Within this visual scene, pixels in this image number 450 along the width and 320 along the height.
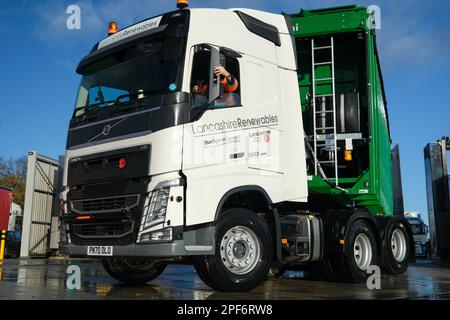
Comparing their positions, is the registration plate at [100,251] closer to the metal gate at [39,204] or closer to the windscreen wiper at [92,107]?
the windscreen wiper at [92,107]

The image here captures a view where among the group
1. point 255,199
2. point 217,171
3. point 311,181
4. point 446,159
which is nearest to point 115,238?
point 217,171

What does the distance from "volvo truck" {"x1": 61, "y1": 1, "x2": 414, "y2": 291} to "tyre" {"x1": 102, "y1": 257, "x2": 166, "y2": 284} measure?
2 centimetres

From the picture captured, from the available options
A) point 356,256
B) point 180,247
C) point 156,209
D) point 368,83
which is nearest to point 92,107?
point 156,209

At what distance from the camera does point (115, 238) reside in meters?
5.98

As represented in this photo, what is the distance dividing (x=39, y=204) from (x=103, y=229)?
1304cm

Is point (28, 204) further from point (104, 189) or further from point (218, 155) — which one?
point (218, 155)

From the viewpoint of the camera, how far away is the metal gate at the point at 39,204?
17.5m

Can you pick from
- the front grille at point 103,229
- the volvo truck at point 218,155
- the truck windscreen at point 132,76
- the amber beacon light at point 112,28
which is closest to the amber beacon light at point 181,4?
the volvo truck at point 218,155

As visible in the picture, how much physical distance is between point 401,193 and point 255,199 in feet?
32.6

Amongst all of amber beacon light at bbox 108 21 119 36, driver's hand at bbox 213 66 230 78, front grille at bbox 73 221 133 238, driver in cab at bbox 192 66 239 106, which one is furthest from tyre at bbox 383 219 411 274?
amber beacon light at bbox 108 21 119 36

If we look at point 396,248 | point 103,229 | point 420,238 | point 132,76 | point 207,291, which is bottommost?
point 207,291

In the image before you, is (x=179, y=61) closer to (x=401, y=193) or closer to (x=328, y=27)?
(x=328, y=27)

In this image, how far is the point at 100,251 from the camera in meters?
6.08
